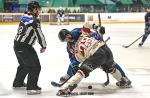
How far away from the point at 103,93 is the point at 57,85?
674 millimetres

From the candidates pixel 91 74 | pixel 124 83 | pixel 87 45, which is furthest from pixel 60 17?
pixel 87 45

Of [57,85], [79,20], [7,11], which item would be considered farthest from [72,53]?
[7,11]

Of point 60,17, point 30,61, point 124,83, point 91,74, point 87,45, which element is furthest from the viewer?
point 60,17

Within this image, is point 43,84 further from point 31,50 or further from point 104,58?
point 104,58

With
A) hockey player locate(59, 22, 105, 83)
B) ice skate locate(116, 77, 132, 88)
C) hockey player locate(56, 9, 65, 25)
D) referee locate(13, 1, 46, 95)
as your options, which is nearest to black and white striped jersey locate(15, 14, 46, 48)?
referee locate(13, 1, 46, 95)

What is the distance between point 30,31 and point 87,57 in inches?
29.2

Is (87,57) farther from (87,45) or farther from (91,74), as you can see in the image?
(91,74)

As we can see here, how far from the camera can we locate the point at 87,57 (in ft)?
16.2

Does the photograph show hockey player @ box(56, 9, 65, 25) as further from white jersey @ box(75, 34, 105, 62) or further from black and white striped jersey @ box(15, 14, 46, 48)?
white jersey @ box(75, 34, 105, 62)

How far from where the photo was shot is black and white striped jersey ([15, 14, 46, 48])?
16.4 feet

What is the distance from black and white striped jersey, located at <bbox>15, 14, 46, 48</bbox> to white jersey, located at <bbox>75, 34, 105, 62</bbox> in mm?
434

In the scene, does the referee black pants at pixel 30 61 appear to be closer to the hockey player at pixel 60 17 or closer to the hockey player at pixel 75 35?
the hockey player at pixel 75 35

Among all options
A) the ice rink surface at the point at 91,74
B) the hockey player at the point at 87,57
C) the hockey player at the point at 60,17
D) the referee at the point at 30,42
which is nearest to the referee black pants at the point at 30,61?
the referee at the point at 30,42

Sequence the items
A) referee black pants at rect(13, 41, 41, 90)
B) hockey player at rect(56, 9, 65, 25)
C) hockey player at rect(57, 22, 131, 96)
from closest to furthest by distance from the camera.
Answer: hockey player at rect(57, 22, 131, 96) → referee black pants at rect(13, 41, 41, 90) → hockey player at rect(56, 9, 65, 25)
